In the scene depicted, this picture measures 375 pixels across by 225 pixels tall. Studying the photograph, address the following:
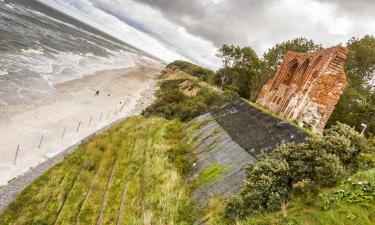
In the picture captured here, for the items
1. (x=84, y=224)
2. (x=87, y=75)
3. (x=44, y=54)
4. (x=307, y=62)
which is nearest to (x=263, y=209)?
(x=84, y=224)

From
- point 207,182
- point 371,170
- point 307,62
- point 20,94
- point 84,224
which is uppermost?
point 307,62

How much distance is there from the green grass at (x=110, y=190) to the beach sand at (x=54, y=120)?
2839 millimetres

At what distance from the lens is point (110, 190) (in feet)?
52.6

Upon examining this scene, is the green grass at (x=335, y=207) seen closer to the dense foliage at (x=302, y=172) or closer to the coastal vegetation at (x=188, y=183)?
the coastal vegetation at (x=188, y=183)

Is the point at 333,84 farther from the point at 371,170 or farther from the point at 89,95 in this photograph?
the point at 89,95

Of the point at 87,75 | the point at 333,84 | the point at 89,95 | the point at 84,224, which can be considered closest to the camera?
the point at 84,224

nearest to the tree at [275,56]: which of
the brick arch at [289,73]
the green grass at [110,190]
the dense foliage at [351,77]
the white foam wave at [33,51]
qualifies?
the dense foliage at [351,77]

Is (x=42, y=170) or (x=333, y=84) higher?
(x=333, y=84)

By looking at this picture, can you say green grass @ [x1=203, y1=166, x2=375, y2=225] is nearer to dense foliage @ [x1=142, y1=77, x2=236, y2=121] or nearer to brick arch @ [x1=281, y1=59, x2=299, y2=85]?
dense foliage @ [x1=142, y1=77, x2=236, y2=121]

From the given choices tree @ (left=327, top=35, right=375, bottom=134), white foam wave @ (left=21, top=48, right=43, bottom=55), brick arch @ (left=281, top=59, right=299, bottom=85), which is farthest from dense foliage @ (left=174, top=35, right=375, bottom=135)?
white foam wave @ (left=21, top=48, right=43, bottom=55)

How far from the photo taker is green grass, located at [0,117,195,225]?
43.7 feet

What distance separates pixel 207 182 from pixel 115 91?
40.1 metres

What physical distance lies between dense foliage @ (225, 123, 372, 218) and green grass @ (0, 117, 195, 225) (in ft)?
11.4

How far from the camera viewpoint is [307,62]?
977 inches
